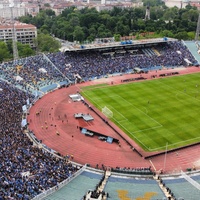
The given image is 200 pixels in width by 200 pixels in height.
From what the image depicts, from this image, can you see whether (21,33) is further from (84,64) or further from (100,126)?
(100,126)

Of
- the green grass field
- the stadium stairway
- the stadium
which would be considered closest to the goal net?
A: the stadium

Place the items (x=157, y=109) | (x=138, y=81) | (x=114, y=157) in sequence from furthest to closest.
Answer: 1. (x=138, y=81)
2. (x=157, y=109)
3. (x=114, y=157)

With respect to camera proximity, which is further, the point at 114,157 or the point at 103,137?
the point at 103,137

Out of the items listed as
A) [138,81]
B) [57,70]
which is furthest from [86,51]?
[138,81]

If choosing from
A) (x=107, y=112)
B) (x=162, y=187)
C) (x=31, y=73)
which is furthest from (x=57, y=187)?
(x=31, y=73)

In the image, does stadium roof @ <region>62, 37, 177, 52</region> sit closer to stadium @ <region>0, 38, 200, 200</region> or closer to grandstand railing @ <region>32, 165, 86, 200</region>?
stadium @ <region>0, 38, 200, 200</region>

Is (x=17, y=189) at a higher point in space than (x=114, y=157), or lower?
higher

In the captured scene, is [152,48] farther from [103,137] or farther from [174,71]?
[103,137]
